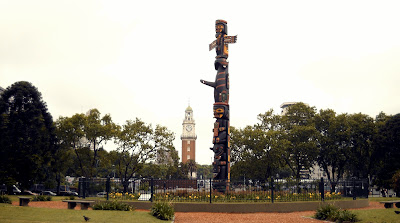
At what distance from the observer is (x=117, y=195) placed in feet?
93.2

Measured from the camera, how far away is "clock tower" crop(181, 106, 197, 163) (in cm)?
14125

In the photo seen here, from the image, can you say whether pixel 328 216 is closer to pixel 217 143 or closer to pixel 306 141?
pixel 217 143

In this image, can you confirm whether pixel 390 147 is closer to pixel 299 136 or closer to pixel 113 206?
pixel 299 136

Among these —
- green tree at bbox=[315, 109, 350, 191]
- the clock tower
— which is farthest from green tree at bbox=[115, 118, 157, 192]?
the clock tower

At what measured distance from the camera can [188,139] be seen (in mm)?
144375

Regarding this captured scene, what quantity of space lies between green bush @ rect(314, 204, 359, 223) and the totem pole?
1322 cm

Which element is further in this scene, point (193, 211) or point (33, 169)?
point (33, 169)

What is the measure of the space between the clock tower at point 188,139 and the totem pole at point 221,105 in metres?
103

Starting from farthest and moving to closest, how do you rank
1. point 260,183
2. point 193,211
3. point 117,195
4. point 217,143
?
point 217,143 → point 260,183 → point 117,195 → point 193,211

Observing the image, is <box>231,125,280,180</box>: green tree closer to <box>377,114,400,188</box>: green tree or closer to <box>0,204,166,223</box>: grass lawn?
<box>377,114,400,188</box>: green tree

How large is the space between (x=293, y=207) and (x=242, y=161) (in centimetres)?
3037

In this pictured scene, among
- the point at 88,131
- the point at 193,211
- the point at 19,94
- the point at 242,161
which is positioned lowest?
the point at 193,211

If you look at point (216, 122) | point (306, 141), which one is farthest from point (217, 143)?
point (306, 141)

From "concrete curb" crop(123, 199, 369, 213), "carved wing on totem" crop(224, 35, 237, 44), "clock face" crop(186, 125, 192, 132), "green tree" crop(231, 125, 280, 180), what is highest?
"clock face" crop(186, 125, 192, 132)
